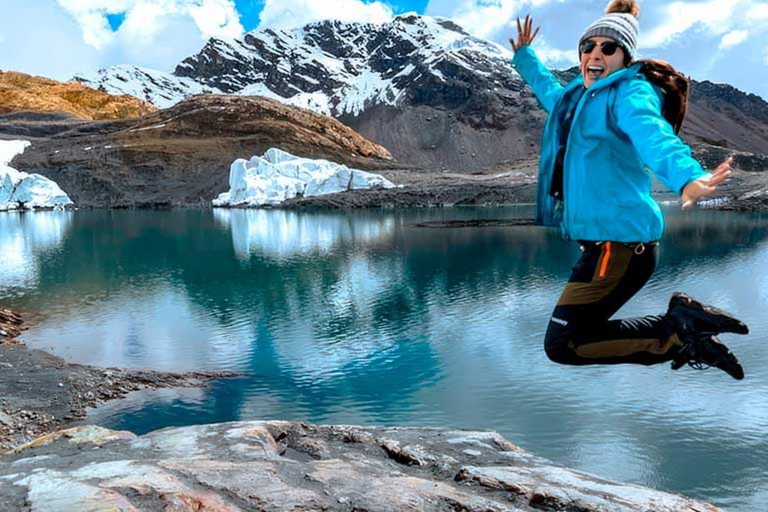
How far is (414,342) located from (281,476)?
20182 mm

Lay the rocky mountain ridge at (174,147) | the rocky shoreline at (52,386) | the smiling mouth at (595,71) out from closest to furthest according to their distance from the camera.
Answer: the smiling mouth at (595,71), the rocky shoreline at (52,386), the rocky mountain ridge at (174,147)

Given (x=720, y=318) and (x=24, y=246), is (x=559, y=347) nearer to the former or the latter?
(x=720, y=318)

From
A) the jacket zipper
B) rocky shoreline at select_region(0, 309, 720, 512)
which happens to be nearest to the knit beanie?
the jacket zipper

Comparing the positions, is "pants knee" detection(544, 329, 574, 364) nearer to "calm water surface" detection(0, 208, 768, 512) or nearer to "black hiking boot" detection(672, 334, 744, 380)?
"black hiking boot" detection(672, 334, 744, 380)

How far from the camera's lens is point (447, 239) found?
60.8m

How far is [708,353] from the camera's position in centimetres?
444

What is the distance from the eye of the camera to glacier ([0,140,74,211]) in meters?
119

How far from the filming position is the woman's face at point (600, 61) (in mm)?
4495

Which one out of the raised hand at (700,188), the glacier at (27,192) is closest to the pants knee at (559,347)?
the raised hand at (700,188)

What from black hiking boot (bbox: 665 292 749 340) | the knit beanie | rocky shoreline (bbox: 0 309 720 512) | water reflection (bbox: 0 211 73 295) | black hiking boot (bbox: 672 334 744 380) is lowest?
water reflection (bbox: 0 211 73 295)

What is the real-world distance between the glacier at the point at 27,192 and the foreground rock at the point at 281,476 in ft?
416

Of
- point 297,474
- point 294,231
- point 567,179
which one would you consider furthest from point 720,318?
point 294,231

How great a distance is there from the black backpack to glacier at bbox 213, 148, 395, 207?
117549 mm

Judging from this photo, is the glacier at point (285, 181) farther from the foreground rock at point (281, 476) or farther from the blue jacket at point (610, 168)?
the blue jacket at point (610, 168)
